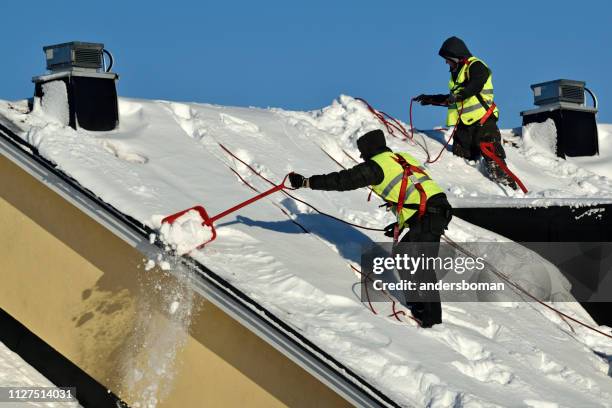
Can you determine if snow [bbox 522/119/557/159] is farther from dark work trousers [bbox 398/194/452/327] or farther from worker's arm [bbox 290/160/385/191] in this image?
worker's arm [bbox 290/160/385/191]

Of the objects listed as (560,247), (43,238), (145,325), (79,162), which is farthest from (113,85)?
(560,247)

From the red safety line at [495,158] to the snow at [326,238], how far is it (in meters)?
0.16

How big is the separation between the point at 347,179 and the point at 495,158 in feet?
15.2

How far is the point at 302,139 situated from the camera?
12.4m

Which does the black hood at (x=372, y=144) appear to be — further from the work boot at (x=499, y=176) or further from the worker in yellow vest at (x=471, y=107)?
the work boot at (x=499, y=176)

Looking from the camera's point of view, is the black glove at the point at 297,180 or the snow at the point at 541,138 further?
the snow at the point at 541,138

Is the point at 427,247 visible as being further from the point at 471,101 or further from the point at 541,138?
the point at 541,138

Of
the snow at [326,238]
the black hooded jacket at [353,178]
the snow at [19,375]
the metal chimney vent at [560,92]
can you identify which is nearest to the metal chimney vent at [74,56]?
the snow at [326,238]

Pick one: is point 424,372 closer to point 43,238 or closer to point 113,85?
point 43,238

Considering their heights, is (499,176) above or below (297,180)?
above

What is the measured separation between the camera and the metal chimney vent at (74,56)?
1086cm

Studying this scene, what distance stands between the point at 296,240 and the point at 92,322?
6.68 ft

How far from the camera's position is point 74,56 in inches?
428

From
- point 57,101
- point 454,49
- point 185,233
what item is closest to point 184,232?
point 185,233
